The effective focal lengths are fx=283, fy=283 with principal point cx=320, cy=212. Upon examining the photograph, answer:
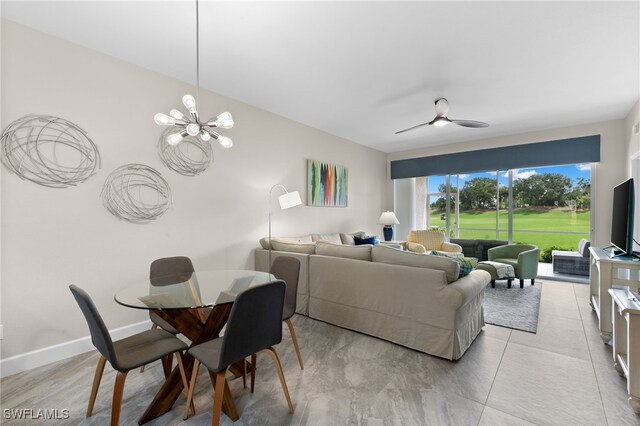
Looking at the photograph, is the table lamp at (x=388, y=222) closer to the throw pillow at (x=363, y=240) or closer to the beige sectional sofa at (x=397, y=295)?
the throw pillow at (x=363, y=240)

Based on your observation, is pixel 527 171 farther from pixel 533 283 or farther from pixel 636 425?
pixel 636 425

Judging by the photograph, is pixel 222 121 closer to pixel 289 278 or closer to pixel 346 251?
pixel 289 278

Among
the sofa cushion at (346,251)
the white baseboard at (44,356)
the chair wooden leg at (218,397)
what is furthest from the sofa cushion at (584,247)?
the white baseboard at (44,356)

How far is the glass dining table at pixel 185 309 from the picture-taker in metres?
1.72

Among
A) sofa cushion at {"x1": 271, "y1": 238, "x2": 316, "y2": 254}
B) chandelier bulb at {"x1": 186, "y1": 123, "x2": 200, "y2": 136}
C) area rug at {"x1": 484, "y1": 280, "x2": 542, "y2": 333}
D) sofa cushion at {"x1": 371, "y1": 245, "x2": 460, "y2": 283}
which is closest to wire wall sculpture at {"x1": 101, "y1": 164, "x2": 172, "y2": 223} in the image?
chandelier bulb at {"x1": 186, "y1": 123, "x2": 200, "y2": 136}

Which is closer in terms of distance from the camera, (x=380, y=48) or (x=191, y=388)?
(x=191, y=388)

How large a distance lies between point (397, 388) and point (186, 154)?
3.11 metres

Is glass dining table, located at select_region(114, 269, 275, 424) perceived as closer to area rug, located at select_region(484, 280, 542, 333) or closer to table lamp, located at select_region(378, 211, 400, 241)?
area rug, located at select_region(484, 280, 542, 333)

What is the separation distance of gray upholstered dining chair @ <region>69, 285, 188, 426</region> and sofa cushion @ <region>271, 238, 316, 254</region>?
1.92 meters

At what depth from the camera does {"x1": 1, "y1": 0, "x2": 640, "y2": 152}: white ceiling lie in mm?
2109

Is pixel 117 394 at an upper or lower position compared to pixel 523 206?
lower

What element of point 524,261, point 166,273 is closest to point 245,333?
point 166,273

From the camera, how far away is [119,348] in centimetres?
167

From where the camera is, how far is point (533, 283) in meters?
4.74
